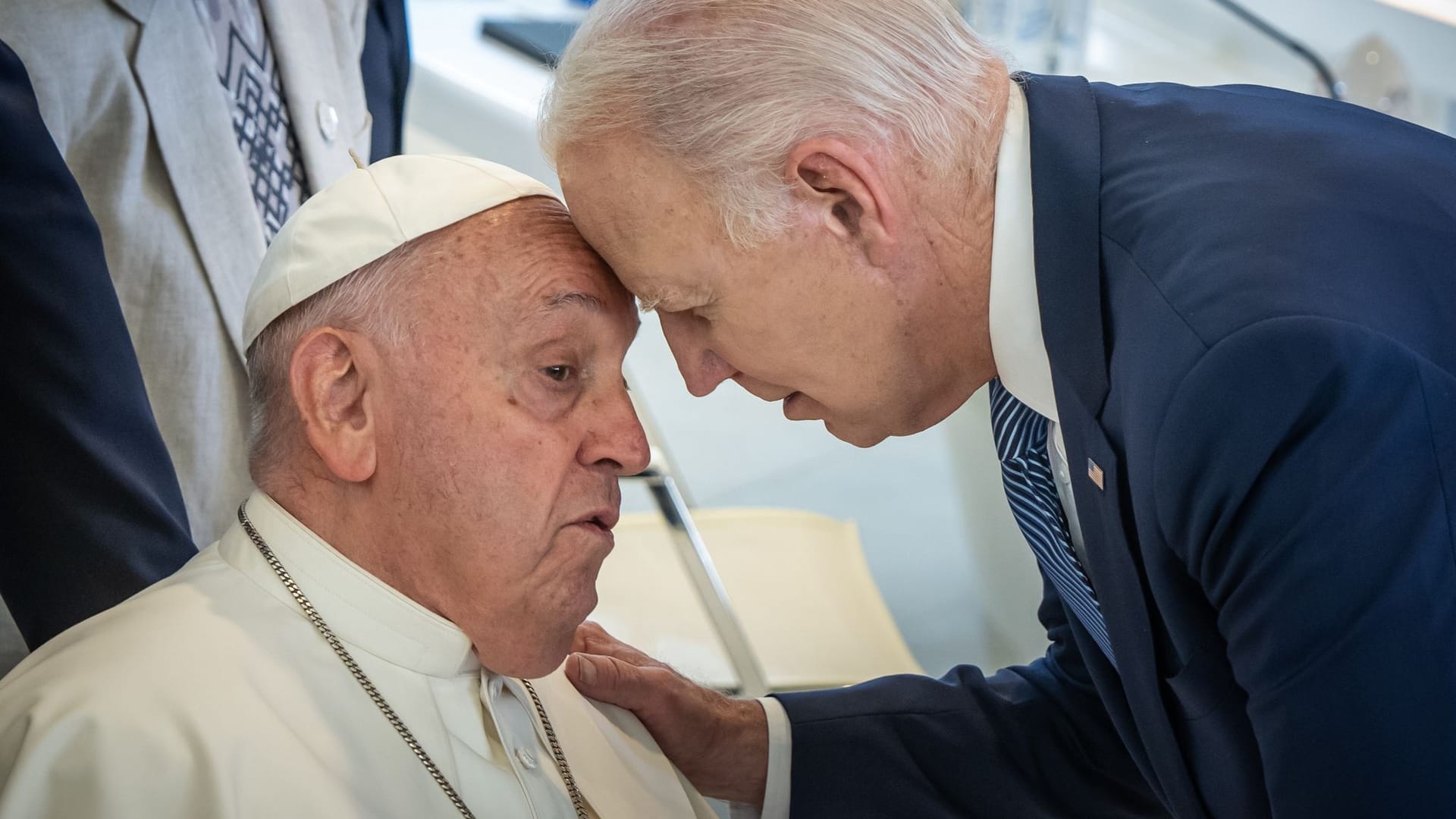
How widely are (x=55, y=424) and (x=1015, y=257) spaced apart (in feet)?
4.77

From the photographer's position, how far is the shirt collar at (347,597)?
1.80 m

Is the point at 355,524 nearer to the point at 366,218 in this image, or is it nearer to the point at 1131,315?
the point at 366,218

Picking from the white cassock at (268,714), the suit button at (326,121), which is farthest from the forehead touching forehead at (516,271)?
the suit button at (326,121)

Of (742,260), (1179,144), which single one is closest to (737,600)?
(742,260)

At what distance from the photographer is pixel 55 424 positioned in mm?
2111

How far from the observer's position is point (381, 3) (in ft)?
12.0

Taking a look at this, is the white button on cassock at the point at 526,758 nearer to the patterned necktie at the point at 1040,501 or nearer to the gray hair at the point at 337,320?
the gray hair at the point at 337,320

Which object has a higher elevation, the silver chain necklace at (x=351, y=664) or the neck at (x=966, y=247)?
the neck at (x=966, y=247)

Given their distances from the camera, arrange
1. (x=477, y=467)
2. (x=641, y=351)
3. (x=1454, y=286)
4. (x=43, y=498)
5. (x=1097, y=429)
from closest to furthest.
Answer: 1. (x=1454, y=286)
2. (x=1097, y=429)
3. (x=477, y=467)
4. (x=43, y=498)
5. (x=641, y=351)

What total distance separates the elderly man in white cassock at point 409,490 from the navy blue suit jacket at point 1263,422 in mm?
613

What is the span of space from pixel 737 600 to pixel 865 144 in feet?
5.82

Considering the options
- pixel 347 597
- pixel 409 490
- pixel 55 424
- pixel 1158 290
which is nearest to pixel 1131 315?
pixel 1158 290

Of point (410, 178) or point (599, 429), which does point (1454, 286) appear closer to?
point (599, 429)

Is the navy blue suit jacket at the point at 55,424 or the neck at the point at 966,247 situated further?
the navy blue suit jacket at the point at 55,424
